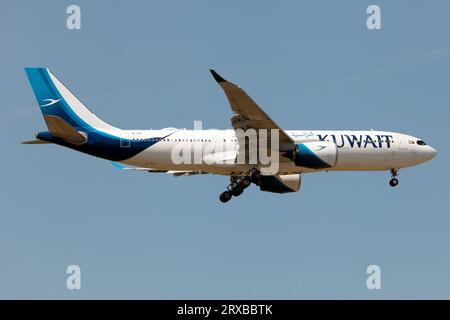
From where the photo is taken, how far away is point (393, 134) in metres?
67.2

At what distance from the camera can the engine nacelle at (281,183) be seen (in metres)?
65.8

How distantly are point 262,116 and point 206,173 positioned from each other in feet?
32.3

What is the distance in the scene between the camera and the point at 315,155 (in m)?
60.9

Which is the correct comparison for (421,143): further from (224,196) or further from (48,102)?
(48,102)

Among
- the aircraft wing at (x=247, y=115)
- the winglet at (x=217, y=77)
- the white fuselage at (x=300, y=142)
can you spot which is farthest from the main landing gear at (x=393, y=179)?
the winglet at (x=217, y=77)

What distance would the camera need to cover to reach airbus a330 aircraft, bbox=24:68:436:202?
5900cm

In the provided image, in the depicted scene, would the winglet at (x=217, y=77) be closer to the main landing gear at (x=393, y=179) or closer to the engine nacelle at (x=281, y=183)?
the engine nacelle at (x=281, y=183)

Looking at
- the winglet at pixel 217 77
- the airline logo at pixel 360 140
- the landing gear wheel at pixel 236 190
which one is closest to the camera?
the winglet at pixel 217 77

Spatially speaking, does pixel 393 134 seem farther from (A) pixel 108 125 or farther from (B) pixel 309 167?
(A) pixel 108 125

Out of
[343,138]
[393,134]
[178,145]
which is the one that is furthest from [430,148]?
[178,145]

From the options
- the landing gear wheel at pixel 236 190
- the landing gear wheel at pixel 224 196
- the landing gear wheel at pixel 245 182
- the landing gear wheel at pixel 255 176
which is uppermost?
the landing gear wheel at pixel 255 176

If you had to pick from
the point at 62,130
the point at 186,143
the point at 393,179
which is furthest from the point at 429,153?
the point at 62,130

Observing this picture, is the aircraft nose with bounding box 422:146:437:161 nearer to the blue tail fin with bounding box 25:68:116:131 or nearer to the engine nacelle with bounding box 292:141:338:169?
the engine nacelle with bounding box 292:141:338:169

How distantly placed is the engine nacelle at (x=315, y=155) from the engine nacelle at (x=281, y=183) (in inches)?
182
